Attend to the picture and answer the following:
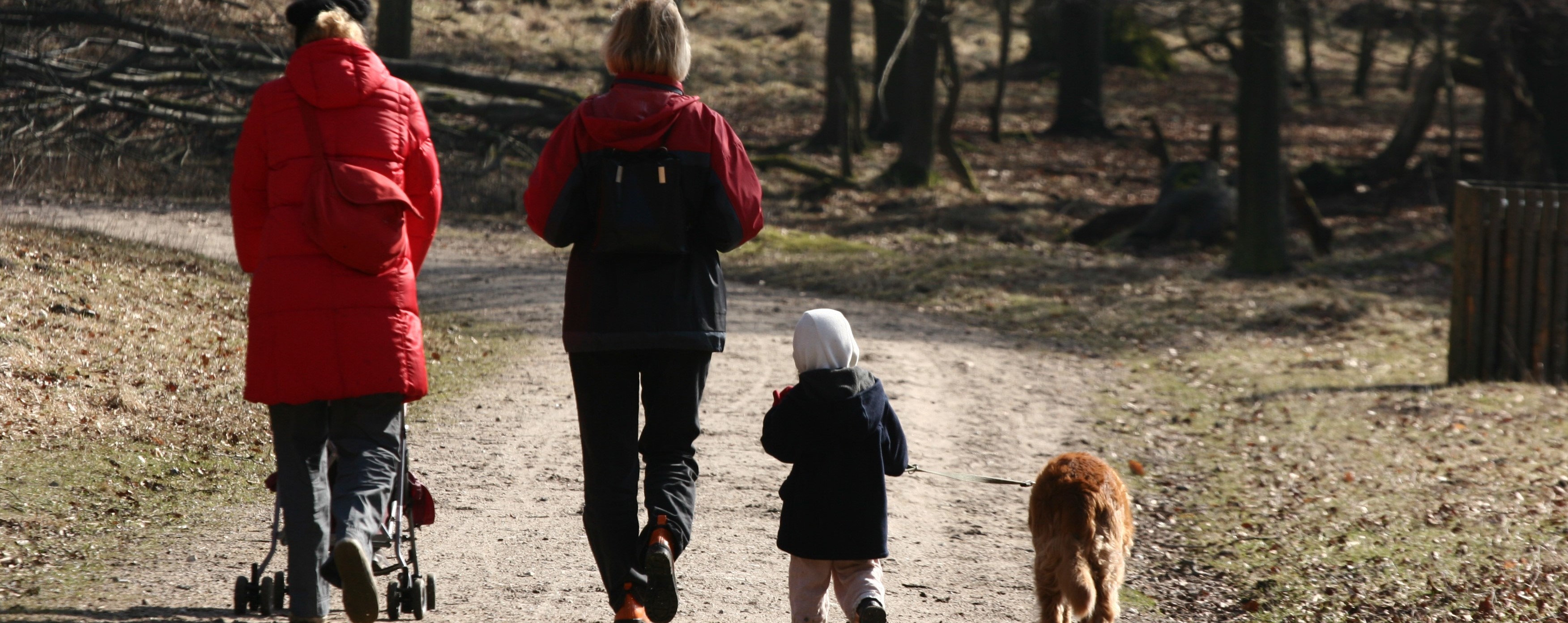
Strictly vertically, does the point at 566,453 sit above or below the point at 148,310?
below

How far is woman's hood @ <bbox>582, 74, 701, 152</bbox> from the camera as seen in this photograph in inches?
142

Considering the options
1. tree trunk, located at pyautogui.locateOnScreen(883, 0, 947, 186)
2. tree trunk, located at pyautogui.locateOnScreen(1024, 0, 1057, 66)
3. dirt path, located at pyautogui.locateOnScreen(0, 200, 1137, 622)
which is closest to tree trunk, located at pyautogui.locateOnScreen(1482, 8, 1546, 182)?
tree trunk, located at pyautogui.locateOnScreen(883, 0, 947, 186)

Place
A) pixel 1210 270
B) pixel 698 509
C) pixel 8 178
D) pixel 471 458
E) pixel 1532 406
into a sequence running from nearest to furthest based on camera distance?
pixel 698 509 → pixel 471 458 → pixel 1532 406 → pixel 8 178 → pixel 1210 270

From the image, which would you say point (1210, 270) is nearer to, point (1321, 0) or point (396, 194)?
point (1321, 0)

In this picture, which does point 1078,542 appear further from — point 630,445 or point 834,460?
point 630,445

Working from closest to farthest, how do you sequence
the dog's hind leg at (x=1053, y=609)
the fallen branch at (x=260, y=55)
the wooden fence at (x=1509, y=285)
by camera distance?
the dog's hind leg at (x=1053, y=609) < the wooden fence at (x=1509, y=285) < the fallen branch at (x=260, y=55)

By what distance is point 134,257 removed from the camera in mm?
9680

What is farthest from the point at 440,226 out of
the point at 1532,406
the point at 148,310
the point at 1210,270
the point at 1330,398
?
the point at 1532,406

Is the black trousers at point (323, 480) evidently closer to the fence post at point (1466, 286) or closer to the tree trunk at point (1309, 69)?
the fence post at point (1466, 286)

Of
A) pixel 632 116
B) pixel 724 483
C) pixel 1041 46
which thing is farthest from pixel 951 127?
pixel 632 116

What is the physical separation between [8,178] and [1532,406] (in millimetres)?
12642

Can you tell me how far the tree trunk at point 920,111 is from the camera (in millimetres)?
20297

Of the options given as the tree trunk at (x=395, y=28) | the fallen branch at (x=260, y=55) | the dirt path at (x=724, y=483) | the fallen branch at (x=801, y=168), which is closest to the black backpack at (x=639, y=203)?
the dirt path at (x=724, y=483)

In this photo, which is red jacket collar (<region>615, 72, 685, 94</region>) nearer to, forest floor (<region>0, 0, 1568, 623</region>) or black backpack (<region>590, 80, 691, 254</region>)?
black backpack (<region>590, 80, 691, 254</region>)
